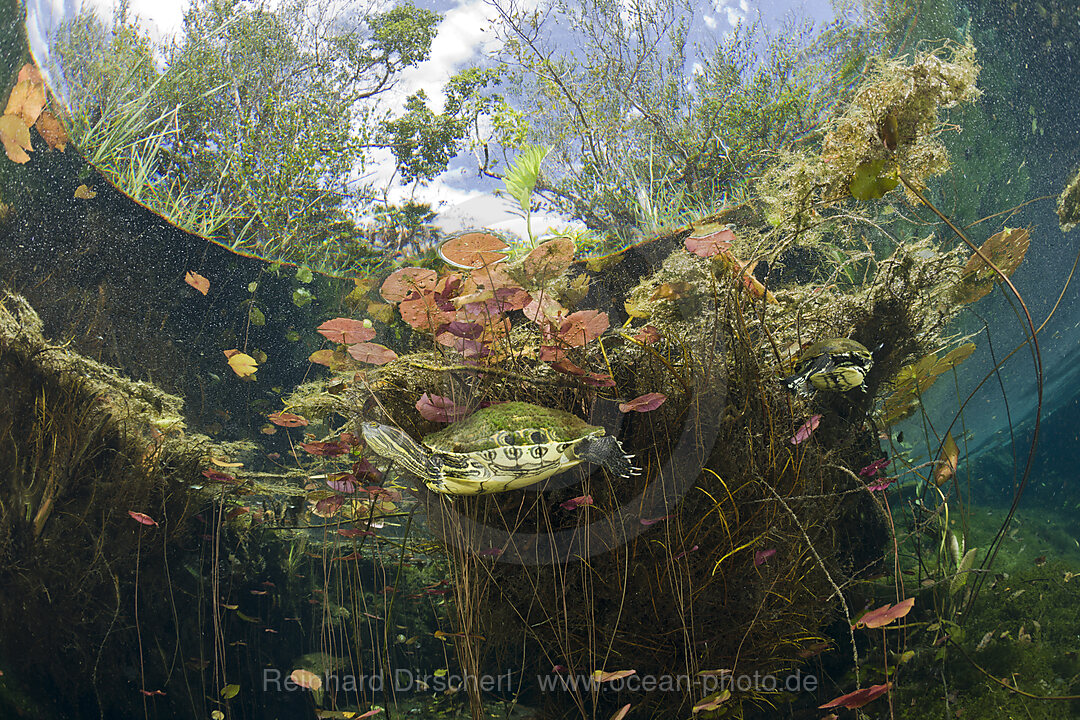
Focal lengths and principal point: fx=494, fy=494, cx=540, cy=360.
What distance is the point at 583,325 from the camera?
162cm

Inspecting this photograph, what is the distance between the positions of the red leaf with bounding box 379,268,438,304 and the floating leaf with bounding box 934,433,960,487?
2.31m

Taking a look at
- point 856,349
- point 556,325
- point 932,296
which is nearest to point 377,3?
point 556,325

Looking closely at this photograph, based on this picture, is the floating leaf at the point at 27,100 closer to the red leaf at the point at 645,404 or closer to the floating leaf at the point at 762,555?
the red leaf at the point at 645,404

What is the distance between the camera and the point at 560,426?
141 cm

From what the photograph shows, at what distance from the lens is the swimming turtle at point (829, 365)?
175 cm

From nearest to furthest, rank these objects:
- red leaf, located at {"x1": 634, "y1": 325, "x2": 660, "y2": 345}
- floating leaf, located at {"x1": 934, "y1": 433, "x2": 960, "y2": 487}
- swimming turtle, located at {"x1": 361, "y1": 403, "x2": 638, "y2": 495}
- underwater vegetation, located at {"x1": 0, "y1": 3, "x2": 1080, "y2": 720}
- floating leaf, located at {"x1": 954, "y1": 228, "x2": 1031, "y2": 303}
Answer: swimming turtle, located at {"x1": 361, "y1": 403, "x2": 638, "y2": 495} < underwater vegetation, located at {"x1": 0, "y1": 3, "x2": 1080, "y2": 720} < red leaf, located at {"x1": 634, "y1": 325, "x2": 660, "y2": 345} < floating leaf, located at {"x1": 954, "y1": 228, "x2": 1031, "y2": 303} < floating leaf, located at {"x1": 934, "y1": 433, "x2": 960, "y2": 487}

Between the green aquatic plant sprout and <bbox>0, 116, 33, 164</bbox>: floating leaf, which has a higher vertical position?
<bbox>0, 116, 33, 164</bbox>: floating leaf

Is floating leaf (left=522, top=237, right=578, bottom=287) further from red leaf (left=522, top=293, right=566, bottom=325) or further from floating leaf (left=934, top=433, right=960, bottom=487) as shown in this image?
floating leaf (left=934, top=433, right=960, bottom=487)

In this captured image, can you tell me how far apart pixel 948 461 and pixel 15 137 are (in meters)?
5.64

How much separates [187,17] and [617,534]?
3.77m

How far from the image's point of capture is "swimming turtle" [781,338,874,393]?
1748mm

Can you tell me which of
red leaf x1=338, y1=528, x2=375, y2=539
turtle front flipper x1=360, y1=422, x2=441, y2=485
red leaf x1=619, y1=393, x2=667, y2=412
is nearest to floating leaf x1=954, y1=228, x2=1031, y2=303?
red leaf x1=619, y1=393, x2=667, y2=412

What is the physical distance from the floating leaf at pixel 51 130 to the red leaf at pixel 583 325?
381cm

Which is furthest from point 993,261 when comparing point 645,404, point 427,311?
point 427,311
